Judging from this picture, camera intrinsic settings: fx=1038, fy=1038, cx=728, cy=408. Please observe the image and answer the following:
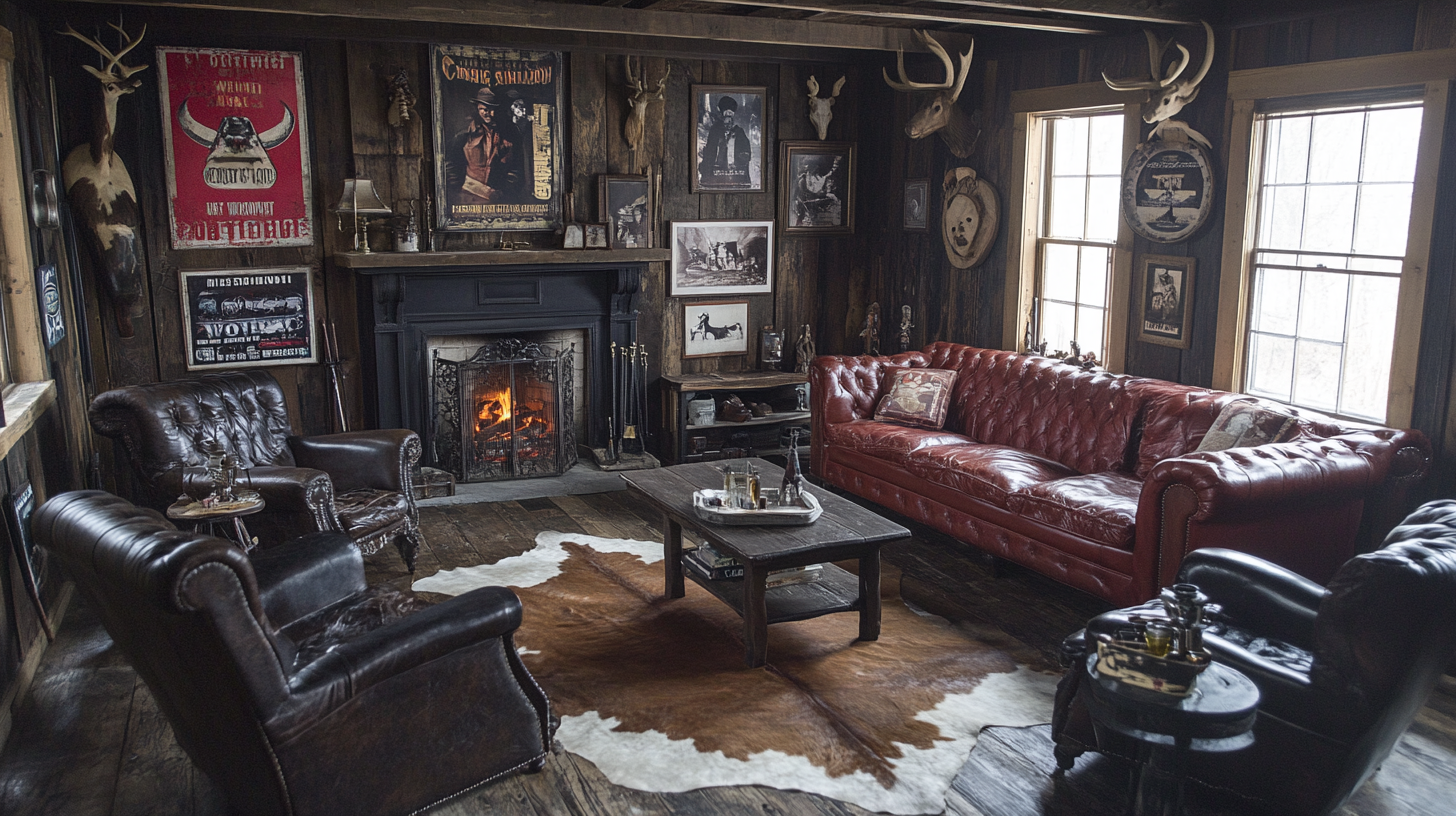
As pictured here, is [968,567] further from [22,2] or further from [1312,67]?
[22,2]

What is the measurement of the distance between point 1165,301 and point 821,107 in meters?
2.88

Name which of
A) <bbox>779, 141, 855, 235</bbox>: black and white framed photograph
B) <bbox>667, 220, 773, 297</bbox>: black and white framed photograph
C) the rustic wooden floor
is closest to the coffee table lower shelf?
the rustic wooden floor

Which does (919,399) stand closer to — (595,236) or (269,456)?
(595,236)

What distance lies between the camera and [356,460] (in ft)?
16.2

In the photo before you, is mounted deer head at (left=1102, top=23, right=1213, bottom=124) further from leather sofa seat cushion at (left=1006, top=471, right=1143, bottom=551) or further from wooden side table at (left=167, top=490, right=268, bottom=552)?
wooden side table at (left=167, top=490, right=268, bottom=552)

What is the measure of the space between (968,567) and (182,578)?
3701 millimetres

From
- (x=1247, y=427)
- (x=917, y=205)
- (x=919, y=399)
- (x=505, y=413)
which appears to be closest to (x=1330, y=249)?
(x=1247, y=427)

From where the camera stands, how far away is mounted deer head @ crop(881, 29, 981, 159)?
5.94 metres

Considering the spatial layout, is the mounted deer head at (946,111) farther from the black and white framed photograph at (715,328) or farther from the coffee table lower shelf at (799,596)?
the coffee table lower shelf at (799,596)

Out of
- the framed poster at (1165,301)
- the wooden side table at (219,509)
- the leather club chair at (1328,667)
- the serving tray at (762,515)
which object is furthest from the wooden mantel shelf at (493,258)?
the leather club chair at (1328,667)

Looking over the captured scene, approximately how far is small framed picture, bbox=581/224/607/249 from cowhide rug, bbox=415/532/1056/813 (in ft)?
→ 8.20

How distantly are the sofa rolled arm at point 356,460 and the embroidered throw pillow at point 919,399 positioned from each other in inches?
107

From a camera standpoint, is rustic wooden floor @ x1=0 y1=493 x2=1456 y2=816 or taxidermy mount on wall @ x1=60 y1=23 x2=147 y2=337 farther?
taxidermy mount on wall @ x1=60 y1=23 x2=147 y2=337

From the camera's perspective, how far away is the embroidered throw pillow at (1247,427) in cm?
431
